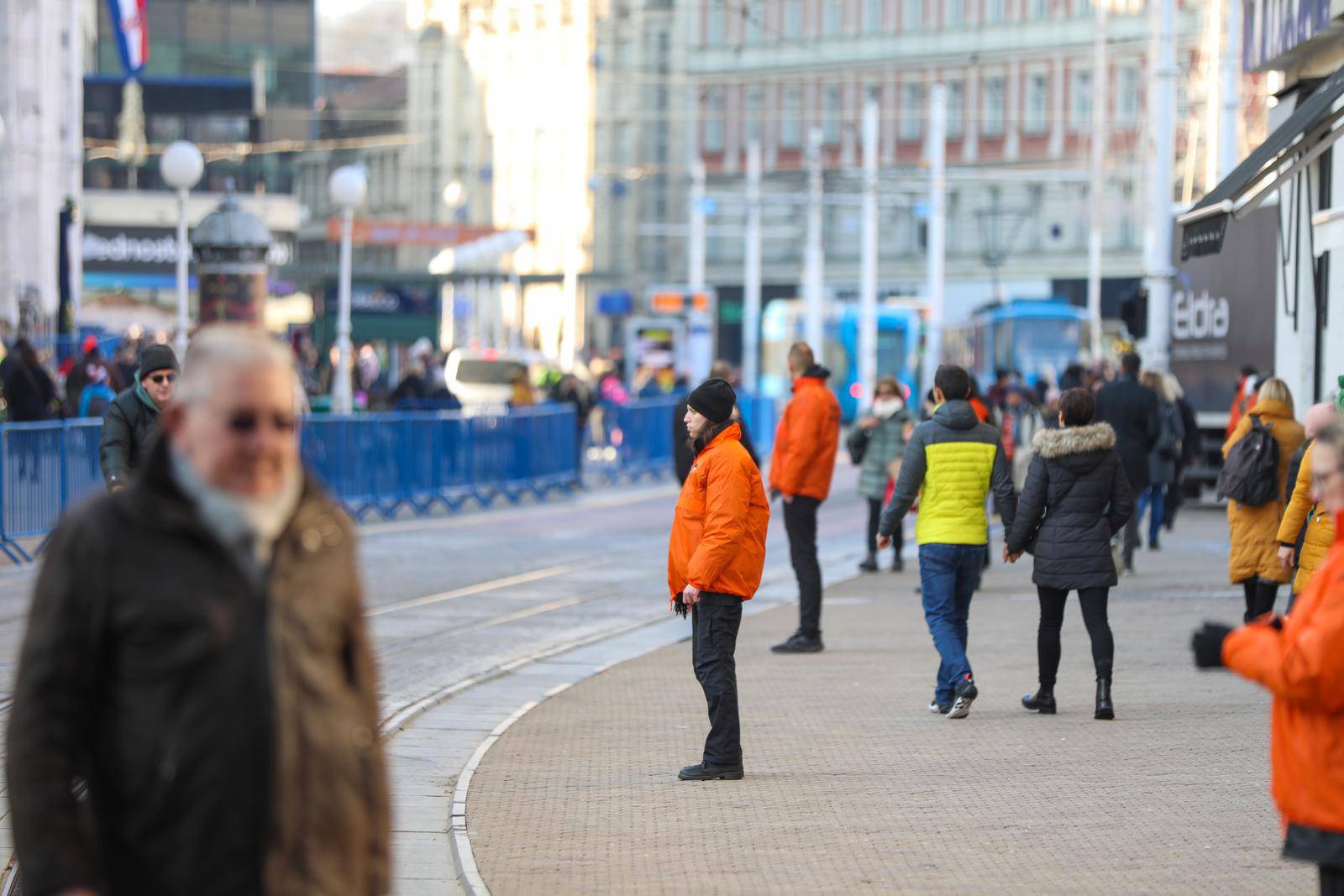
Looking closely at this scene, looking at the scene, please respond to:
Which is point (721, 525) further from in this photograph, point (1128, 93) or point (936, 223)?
point (1128, 93)

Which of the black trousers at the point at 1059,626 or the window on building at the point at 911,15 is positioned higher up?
the window on building at the point at 911,15

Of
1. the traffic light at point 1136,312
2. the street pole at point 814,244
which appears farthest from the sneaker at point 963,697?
the street pole at point 814,244

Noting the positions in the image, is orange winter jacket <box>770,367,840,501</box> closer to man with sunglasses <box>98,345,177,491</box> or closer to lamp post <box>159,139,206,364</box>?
man with sunglasses <box>98,345,177,491</box>

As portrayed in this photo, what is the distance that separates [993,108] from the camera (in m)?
79.8

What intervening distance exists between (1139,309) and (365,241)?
37.2 meters

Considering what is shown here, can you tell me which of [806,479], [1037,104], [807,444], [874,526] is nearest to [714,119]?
[1037,104]

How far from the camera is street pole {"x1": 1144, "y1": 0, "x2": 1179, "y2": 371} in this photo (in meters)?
27.0

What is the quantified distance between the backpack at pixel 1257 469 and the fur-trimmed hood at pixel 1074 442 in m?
1.50

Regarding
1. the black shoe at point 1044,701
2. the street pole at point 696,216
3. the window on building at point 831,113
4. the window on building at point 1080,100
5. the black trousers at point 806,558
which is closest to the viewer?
the black shoe at point 1044,701

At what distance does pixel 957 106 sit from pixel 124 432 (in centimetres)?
7310

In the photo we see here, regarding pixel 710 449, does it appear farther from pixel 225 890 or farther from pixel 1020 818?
pixel 225 890

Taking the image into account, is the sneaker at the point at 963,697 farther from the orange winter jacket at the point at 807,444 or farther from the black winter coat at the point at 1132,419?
the black winter coat at the point at 1132,419

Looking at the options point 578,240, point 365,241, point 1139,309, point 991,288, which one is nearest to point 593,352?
point 578,240

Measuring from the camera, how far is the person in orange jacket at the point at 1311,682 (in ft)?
14.9
